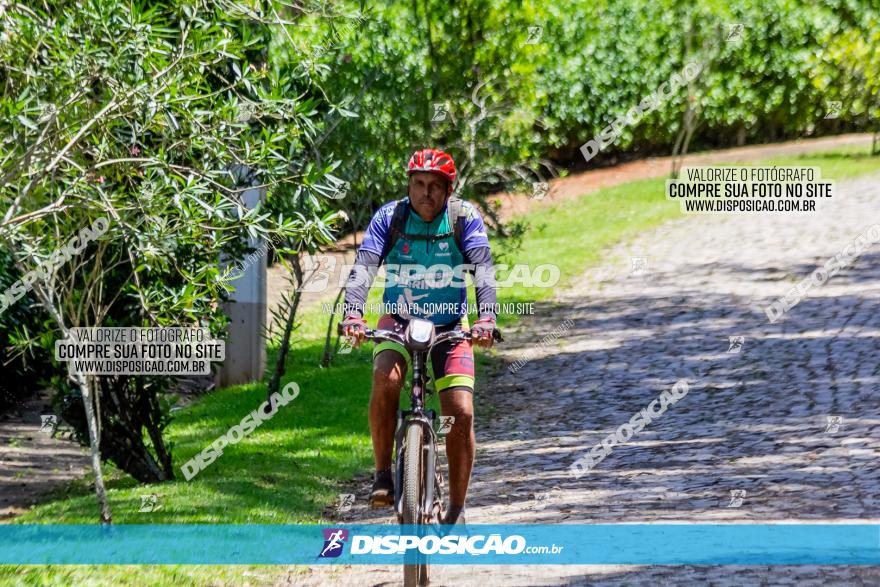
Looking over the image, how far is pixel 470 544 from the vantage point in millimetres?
7734

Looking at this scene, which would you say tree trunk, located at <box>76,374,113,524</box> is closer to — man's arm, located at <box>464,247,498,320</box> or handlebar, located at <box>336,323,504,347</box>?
handlebar, located at <box>336,323,504,347</box>

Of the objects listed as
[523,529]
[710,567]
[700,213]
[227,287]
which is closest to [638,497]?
[523,529]

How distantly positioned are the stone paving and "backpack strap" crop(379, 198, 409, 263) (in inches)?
72.7

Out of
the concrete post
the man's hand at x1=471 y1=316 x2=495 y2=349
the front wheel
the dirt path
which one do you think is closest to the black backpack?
the man's hand at x1=471 y1=316 x2=495 y2=349

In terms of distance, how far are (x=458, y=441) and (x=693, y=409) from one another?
506 centimetres

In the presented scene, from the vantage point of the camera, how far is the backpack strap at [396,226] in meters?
6.97

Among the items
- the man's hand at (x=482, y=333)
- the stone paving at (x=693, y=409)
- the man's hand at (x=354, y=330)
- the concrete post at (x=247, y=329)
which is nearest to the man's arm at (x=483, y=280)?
the man's hand at (x=482, y=333)

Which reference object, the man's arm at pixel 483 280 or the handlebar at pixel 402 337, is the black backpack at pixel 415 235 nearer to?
the man's arm at pixel 483 280

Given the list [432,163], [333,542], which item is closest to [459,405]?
[432,163]

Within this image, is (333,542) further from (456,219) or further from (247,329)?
(247,329)

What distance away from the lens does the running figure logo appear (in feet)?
25.8

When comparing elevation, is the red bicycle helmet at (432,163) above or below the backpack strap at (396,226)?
above

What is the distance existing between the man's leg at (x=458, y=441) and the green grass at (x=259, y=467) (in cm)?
124

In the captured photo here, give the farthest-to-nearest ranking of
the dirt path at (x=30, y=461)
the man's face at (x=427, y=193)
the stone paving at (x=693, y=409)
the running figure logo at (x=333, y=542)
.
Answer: the dirt path at (x=30, y=461) → the stone paving at (x=693, y=409) → the running figure logo at (x=333, y=542) → the man's face at (x=427, y=193)
